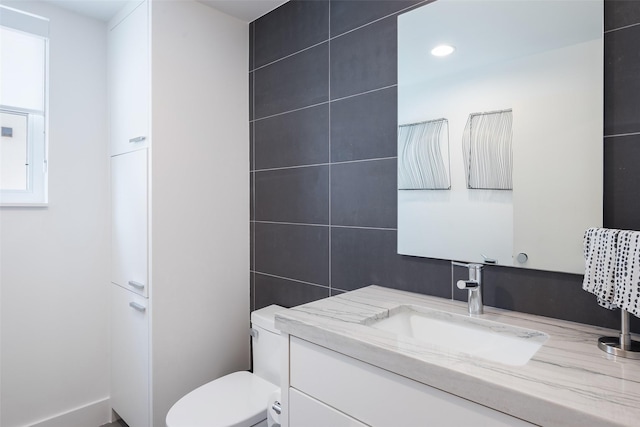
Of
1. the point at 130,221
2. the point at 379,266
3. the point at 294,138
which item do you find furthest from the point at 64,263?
the point at 379,266

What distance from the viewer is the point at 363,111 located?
1.52 m

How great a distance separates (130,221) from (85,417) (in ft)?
3.65

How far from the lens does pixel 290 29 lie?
1.84 metres

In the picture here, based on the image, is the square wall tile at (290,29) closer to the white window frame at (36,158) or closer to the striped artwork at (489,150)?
the striped artwork at (489,150)

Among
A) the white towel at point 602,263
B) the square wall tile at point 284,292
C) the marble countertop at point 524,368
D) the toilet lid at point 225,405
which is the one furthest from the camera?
the square wall tile at point 284,292

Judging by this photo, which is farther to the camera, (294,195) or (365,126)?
(294,195)

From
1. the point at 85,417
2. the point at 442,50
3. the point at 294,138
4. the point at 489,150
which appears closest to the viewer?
the point at 489,150

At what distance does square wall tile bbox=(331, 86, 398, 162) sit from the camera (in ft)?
4.68

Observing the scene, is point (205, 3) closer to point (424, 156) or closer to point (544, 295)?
point (424, 156)

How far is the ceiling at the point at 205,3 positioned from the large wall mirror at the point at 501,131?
878 mm

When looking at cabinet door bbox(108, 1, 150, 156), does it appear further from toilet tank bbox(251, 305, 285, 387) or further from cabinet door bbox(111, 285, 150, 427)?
toilet tank bbox(251, 305, 285, 387)

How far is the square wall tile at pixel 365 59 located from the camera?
1.42 metres

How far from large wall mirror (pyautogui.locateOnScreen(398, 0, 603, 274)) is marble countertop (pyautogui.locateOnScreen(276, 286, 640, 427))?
0.28 meters

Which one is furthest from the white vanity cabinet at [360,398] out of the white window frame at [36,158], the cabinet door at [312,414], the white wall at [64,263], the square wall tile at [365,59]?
the white window frame at [36,158]
